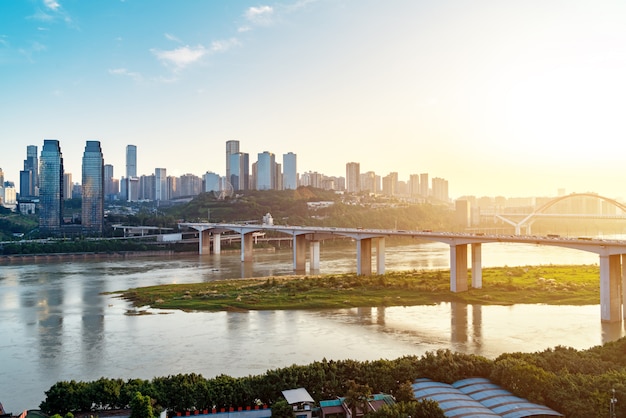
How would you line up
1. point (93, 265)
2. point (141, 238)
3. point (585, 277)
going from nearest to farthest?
point (585, 277) → point (93, 265) → point (141, 238)

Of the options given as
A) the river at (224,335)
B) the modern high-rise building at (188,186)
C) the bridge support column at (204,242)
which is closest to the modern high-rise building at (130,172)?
the modern high-rise building at (188,186)

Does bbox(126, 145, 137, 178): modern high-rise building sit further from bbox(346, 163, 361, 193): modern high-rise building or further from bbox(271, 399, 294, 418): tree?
bbox(271, 399, 294, 418): tree

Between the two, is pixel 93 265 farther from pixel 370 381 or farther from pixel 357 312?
pixel 370 381

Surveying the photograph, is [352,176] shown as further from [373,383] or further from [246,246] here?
[373,383]

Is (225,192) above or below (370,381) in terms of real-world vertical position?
above

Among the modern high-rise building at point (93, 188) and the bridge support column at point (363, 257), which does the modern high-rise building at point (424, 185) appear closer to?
the modern high-rise building at point (93, 188)

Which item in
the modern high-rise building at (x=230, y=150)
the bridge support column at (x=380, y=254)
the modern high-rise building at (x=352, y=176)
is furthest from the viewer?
the modern high-rise building at (x=352, y=176)

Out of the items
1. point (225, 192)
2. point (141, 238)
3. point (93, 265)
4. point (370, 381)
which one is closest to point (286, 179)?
point (225, 192)
